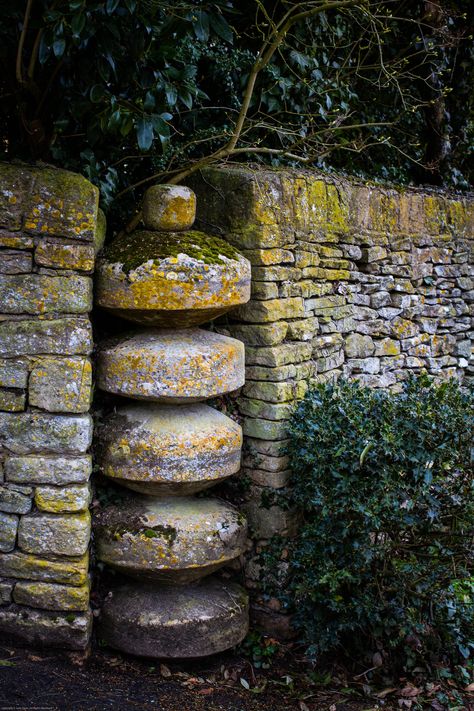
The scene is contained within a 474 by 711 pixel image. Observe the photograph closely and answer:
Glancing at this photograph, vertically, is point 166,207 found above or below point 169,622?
above

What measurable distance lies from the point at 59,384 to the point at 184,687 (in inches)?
59.3

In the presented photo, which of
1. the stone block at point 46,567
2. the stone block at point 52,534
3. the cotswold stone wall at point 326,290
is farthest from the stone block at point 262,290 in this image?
the stone block at point 46,567

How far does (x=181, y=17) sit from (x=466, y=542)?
2707 millimetres

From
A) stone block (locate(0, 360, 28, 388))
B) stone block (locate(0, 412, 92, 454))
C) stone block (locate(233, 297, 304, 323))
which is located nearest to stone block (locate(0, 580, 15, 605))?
stone block (locate(0, 412, 92, 454))

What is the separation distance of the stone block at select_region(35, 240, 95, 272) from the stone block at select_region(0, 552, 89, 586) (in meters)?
1.13

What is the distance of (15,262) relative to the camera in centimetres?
301

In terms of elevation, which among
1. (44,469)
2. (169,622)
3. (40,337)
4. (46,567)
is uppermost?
(40,337)

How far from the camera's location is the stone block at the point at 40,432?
3.09 metres

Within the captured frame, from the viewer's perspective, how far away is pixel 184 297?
10.2 feet

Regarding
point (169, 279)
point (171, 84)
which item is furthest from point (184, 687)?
point (171, 84)

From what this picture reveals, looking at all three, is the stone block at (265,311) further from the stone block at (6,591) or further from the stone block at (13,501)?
the stone block at (6,591)

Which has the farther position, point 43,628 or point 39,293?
point 43,628

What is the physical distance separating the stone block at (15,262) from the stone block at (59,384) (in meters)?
0.39

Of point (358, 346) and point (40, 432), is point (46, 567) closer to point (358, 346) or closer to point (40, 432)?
point (40, 432)
